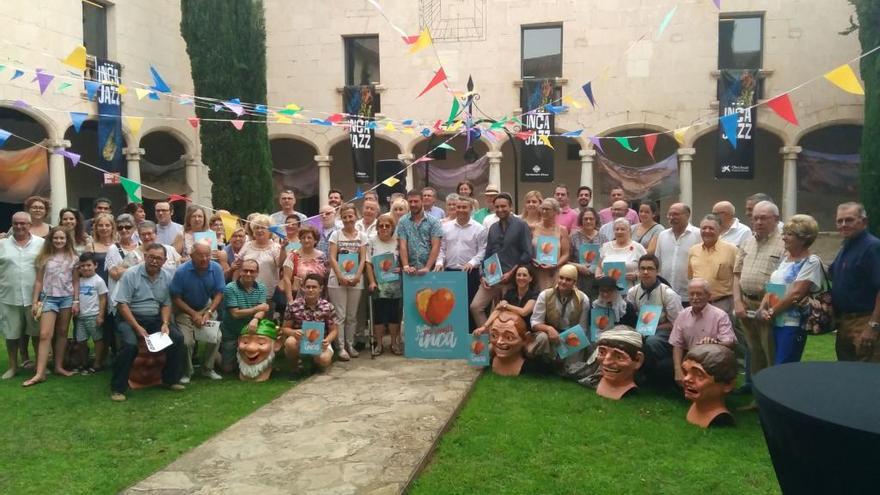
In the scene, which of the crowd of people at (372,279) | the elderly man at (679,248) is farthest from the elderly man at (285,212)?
the elderly man at (679,248)

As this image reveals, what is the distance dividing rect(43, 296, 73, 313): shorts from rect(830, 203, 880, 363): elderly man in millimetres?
7071

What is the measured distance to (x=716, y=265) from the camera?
5980 millimetres

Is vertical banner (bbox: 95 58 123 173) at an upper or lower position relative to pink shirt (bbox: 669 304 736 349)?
upper

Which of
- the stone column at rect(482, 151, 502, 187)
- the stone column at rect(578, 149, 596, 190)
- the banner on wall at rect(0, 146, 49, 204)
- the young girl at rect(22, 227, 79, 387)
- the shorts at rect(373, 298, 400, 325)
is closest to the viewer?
the young girl at rect(22, 227, 79, 387)

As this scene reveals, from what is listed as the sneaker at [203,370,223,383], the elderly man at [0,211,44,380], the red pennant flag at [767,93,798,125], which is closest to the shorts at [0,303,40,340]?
the elderly man at [0,211,44,380]

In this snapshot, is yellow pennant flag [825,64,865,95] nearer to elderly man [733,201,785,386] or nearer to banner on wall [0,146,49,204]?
elderly man [733,201,785,386]

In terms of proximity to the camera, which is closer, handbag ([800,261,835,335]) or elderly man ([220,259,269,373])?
handbag ([800,261,835,335])

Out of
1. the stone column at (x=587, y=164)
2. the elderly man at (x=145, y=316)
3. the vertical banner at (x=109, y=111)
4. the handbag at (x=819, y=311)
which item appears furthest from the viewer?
the stone column at (x=587, y=164)

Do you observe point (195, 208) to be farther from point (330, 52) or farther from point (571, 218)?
point (330, 52)

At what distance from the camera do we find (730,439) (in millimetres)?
4879

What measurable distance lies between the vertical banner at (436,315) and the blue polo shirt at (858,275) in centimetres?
349

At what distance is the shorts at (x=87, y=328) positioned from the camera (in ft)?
22.0

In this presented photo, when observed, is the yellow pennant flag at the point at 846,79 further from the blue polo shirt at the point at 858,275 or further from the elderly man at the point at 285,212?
the elderly man at the point at 285,212

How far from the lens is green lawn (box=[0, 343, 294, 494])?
4.36 metres
